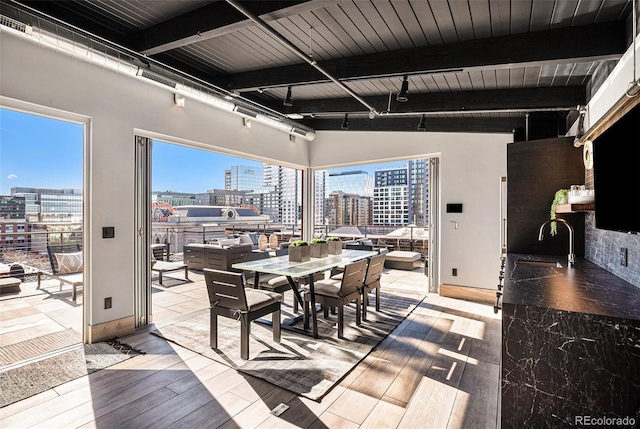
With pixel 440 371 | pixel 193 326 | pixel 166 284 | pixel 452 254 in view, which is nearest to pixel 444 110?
pixel 452 254

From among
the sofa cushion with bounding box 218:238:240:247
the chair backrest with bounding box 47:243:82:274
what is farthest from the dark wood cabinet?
the chair backrest with bounding box 47:243:82:274

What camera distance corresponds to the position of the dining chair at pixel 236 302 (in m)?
2.83

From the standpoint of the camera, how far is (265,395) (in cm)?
236

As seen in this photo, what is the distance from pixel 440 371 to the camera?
275 centimetres

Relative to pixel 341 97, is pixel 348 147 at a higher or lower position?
lower

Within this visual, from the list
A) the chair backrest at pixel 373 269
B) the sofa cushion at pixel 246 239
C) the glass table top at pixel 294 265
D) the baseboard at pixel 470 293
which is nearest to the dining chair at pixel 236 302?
the glass table top at pixel 294 265

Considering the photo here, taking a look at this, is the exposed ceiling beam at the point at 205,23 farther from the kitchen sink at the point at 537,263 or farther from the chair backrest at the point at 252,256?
the kitchen sink at the point at 537,263

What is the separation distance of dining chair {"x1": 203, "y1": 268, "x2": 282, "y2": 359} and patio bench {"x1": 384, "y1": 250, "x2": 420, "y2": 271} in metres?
4.67

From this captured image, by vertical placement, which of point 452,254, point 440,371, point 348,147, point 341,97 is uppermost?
point 341,97

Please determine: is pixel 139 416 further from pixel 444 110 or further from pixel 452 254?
pixel 452 254

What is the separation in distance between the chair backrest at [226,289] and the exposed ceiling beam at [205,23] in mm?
1904

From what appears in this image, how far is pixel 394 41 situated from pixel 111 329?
13.1 feet

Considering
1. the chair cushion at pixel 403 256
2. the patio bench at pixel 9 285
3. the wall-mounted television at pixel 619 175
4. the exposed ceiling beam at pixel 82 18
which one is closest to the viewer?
the wall-mounted television at pixel 619 175

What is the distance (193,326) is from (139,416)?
1.64 m
